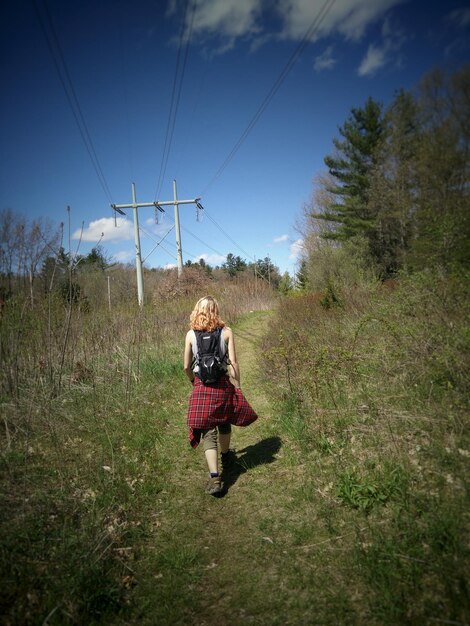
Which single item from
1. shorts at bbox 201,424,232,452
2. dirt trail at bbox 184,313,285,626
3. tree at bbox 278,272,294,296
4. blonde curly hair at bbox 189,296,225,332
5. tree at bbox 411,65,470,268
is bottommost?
dirt trail at bbox 184,313,285,626

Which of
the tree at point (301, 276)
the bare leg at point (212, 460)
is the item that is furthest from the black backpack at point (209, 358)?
the tree at point (301, 276)

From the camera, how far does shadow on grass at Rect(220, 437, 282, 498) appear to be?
3489 mm

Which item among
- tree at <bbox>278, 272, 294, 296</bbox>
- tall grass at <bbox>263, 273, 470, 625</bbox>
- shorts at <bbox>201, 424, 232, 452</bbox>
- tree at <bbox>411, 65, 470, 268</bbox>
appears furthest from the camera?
tree at <bbox>278, 272, 294, 296</bbox>

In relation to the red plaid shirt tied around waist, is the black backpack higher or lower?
higher

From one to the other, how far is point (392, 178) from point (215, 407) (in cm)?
2423

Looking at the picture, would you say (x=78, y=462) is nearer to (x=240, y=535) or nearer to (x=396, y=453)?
(x=240, y=535)

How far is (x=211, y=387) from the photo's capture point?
129 inches

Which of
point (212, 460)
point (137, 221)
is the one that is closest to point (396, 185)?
point (137, 221)

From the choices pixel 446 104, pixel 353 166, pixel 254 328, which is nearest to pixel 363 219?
pixel 353 166

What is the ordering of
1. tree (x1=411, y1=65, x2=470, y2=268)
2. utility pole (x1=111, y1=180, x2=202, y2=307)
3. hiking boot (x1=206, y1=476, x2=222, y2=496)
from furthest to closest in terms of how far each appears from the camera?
utility pole (x1=111, y1=180, x2=202, y2=307) → tree (x1=411, y1=65, x2=470, y2=268) → hiking boot (x1=206, y1=476, x2=222, y2=496)

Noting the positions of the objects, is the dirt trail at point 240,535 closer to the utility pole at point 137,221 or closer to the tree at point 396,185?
the utility pole at point 137,221

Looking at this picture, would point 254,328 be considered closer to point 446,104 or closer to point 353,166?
point 446,104

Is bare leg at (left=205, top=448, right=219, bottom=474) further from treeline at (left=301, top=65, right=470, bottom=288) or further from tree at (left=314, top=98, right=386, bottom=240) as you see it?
tree at (left=314, top=98, right=386, bottom=240)

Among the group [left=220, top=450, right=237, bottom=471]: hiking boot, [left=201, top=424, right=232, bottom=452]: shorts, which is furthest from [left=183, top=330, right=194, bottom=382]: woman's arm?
[left=220, top=450, right=237, bottom=471]: hiking boot
